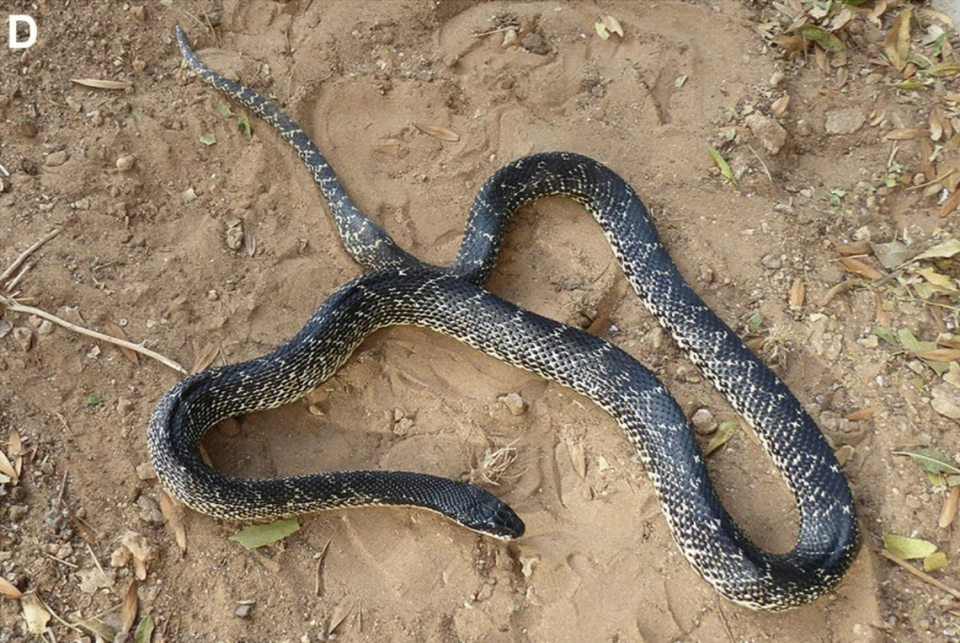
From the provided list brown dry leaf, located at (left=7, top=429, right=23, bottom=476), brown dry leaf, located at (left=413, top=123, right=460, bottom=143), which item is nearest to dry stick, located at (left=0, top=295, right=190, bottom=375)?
brown dry leaf, located at (left=7, top=429, right=23, bottom=476)

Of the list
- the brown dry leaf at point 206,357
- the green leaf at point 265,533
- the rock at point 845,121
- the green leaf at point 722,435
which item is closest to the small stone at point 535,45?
the rock at point 845,121

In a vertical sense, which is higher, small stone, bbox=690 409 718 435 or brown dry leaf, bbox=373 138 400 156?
brown dry leaf, bbox=373 138 400 156

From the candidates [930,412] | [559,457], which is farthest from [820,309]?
[559,457]

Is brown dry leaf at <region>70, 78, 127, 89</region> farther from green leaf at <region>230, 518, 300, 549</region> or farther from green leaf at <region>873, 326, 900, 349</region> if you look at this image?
green leaf at <region>873, 326, 900, 349</region>

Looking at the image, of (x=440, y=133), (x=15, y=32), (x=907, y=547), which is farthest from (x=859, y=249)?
(x=15, y=32)

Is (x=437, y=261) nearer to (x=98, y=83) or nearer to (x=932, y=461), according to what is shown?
(x=98, y=83)

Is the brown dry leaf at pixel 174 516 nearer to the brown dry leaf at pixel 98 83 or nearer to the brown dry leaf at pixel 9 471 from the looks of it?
the brown dry leaf at pixel 9 471
